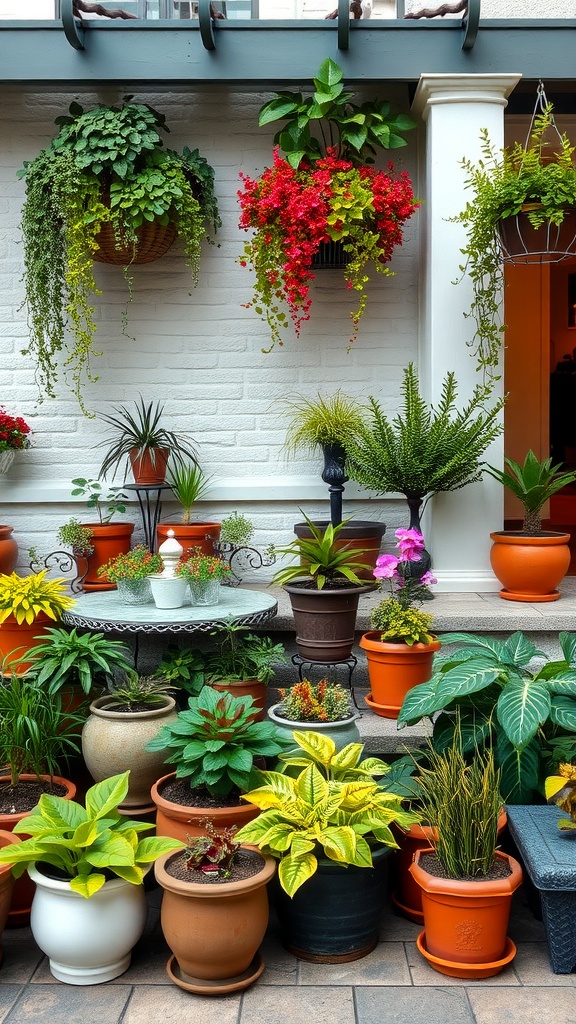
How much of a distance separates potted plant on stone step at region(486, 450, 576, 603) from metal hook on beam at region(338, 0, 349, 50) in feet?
6.43

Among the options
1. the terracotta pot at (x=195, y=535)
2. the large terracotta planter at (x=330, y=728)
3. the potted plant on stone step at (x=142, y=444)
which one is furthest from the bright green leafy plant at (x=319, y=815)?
the potted plant on stone step at (x=142, y=444)

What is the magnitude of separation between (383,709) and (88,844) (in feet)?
4.40

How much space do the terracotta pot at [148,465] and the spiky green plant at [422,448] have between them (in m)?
0.92

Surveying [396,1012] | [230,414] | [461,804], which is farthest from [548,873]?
[230,414]

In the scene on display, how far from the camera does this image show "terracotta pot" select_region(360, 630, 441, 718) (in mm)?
3510

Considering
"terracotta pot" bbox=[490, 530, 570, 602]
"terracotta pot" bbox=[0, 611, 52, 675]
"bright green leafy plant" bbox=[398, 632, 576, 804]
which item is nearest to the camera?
"bright green leafy plant" bbox=[398, 632, 576, 804]

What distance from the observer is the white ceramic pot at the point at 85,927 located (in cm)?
259

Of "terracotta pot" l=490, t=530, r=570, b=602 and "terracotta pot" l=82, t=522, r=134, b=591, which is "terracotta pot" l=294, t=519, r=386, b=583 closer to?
"terracotta pot" l=490, t=530, r=570, b=602

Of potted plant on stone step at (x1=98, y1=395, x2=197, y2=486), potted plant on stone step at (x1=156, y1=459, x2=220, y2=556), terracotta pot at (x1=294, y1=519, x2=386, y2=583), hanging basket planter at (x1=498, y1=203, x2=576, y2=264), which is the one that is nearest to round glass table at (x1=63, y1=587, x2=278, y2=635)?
potted plant on stone step at (x1=156, y1=459, x2=220, y2=556)

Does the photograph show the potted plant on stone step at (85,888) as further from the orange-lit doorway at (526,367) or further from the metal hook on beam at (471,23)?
the orange-lit doorway at (526,367)

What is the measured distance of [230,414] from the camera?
4.95 m

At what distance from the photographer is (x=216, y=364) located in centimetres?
493

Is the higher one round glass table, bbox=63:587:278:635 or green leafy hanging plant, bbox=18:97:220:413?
green leafy hanging plant, bbox=18:97:220:413

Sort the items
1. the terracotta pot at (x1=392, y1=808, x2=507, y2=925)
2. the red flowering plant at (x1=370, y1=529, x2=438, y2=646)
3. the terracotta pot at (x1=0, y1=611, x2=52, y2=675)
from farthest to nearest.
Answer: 1. the terracotta pot at (x1=0, y1=611, x2=52, y2=675)
2. the red flowering plant at (x1=370, y1=529, x2=438, y2=646)
3. the terracotta pot at (x1=392, y1=808, x2=507, y2=925)
